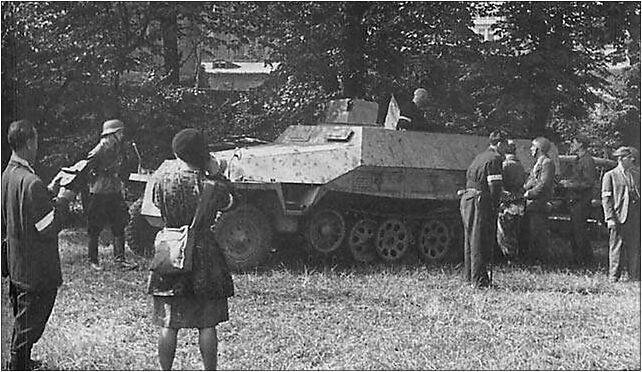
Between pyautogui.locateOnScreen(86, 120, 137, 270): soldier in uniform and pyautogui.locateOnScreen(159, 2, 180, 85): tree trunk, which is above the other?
pyautogui.locateOnScreen(159, 2, 180, 85): tree trunk

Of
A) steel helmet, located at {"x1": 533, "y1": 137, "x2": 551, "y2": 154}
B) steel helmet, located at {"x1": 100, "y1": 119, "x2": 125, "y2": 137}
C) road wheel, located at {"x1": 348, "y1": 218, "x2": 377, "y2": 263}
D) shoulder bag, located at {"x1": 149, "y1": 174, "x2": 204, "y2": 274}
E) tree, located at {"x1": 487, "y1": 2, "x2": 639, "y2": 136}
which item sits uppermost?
tree, located at {"x1": 487, "y1": 2, "x2": 639, "y2": 136}

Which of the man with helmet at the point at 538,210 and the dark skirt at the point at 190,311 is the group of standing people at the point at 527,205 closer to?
the man with helmet at the point at 538,210

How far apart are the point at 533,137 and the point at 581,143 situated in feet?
1.20

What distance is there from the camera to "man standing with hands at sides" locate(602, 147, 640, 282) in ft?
20.1

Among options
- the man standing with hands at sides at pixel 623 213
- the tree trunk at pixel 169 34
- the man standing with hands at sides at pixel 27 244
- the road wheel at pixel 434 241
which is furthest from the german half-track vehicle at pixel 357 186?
the man standing with hands at sides at pixel 27 244

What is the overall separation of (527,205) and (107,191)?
2.95 metres

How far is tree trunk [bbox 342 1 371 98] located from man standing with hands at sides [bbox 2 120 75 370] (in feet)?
6.39

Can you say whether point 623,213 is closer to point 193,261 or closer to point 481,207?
point 481,207

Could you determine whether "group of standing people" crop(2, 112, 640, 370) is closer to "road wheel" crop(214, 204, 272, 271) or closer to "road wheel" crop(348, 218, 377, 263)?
"road wheel" crop(214, 204, 272, 271)

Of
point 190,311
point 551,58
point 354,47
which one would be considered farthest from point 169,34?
point 551,58

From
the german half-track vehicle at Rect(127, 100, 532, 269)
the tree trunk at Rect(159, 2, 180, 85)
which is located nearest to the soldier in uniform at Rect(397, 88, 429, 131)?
the german half-track vehicle at Rect(127, 100, 532, 269)

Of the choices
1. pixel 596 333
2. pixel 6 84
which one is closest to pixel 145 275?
pixel 6 84

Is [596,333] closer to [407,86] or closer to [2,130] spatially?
[407,86]

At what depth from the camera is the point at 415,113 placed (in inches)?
269
